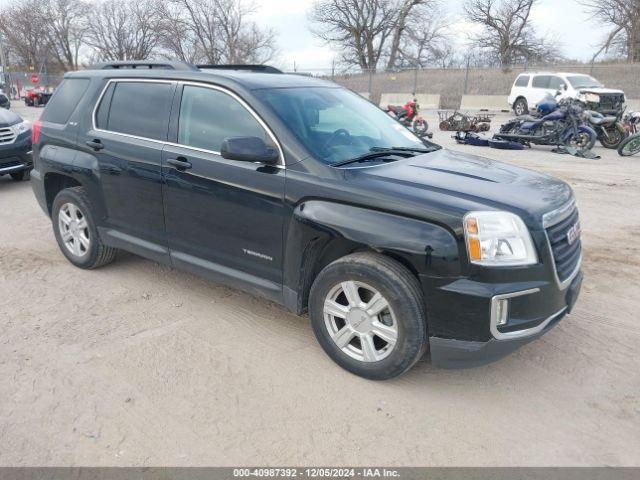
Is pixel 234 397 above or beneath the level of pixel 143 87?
beneath

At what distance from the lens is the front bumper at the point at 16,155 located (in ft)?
28.0

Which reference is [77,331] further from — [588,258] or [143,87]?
[588,258]

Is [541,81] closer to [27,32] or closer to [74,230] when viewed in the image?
[74,230]

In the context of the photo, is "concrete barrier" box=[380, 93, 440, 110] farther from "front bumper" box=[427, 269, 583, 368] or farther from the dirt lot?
"front bumper" box=[427, 269, 583, 368]

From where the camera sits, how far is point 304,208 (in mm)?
3221

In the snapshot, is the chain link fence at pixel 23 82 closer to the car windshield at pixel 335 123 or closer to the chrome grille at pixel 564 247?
the car windshield at pixel 335 123

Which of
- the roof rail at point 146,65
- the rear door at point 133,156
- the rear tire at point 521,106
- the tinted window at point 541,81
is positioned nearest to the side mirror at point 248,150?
the rear door at point 133,156

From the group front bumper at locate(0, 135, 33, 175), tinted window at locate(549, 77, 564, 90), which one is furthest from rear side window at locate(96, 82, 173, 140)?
tinted window at locate(549, 77, 564, 90)

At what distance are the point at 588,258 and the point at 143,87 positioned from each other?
15.0 feet

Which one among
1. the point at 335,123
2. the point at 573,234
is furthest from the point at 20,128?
the point at 573,234

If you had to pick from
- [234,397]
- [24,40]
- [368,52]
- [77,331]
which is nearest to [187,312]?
[77,331]

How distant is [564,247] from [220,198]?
2258 mm

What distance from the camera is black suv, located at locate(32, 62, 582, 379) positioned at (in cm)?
283

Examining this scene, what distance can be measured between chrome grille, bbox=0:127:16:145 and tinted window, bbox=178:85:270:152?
623 cm
